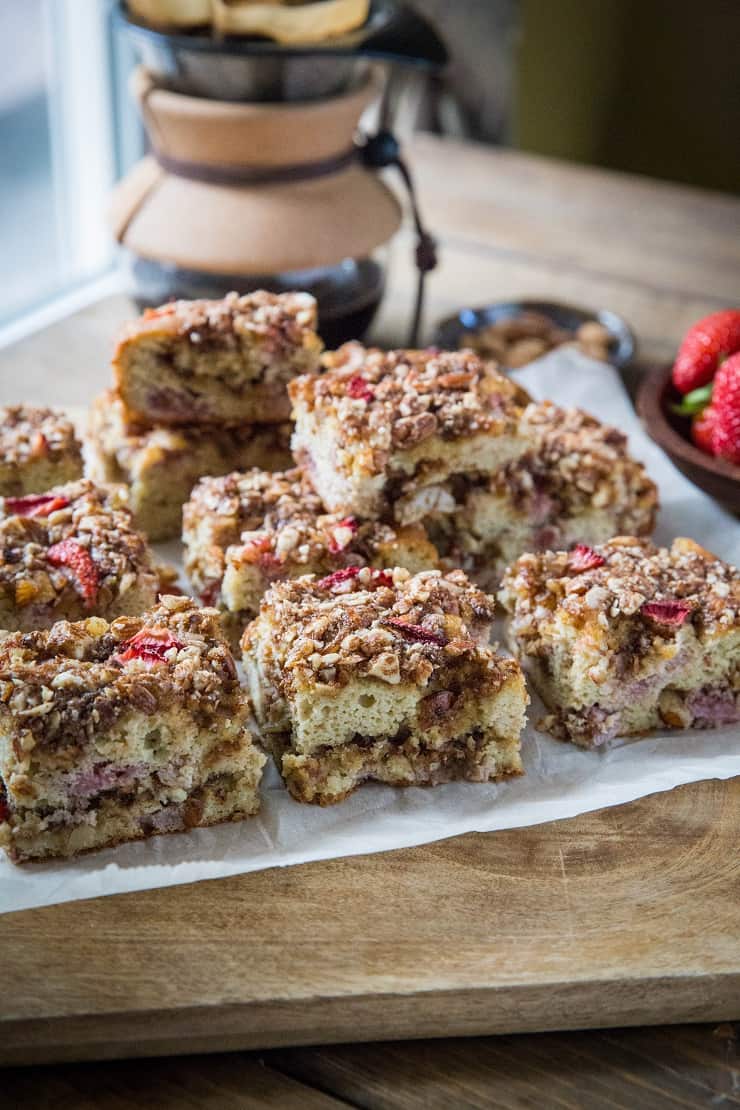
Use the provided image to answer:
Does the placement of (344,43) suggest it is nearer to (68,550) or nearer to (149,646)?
(68,550)

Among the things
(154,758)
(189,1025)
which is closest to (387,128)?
(154,758)

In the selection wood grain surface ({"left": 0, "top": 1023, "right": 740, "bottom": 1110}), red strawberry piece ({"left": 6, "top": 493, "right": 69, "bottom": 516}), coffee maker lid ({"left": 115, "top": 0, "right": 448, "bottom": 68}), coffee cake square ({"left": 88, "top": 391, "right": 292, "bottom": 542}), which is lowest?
wood grain surface ({"left": 0, "top": 1023, "right": 740, "bottom": 1110})

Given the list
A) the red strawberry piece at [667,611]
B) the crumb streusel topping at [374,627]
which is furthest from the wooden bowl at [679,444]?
the crumb streusel topping at [374,627]

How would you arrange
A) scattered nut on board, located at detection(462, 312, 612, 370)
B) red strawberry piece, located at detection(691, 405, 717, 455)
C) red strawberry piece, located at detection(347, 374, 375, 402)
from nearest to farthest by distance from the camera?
red strawberry piece, located at detection(347, 374, 375, 402) < red strawberry piece, located at detection(691, 405, 717, 455) < scattered nut on board, located at detection(462, 312, 612, 370)

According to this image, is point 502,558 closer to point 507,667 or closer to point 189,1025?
point 507,667

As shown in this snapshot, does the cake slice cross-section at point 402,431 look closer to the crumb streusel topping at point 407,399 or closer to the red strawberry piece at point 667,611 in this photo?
the crumb streusel topping at point 407,399

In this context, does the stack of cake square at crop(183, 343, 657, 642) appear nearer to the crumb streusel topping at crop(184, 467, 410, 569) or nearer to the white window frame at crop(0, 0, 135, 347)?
the crumb streusel topping at crop(184, 467, 410, 569)

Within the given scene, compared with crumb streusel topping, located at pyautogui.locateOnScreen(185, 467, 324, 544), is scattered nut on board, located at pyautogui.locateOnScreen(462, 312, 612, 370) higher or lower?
lower

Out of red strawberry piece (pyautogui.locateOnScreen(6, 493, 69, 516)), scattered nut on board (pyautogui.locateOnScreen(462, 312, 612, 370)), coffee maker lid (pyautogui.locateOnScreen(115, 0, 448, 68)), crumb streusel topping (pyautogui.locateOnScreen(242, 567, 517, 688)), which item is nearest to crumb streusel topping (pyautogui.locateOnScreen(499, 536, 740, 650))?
crumb streusel topping (pyautogui.locateOnScreen(242, 567, 517, 688))
